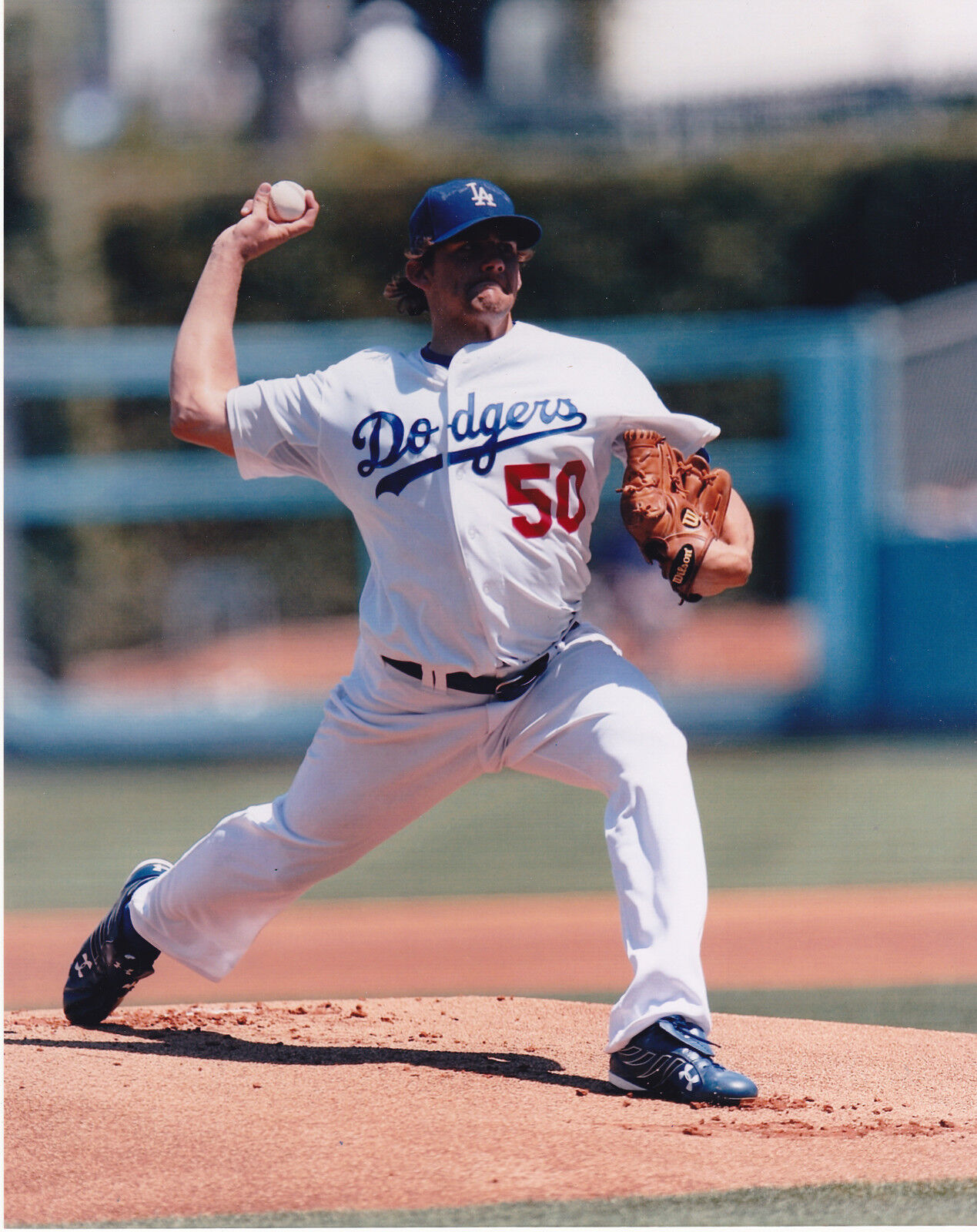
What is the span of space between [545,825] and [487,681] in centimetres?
521

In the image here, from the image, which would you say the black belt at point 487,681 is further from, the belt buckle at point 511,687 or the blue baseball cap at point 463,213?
the blue baseball cap at point 463,213

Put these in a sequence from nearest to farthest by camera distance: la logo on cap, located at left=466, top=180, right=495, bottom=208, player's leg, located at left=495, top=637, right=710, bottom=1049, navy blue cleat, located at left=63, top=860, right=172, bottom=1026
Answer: player's leg, located at left=495, top=637, right=710, bottom=1049 → la logo on cap, located at left=466, top=180, right=495, bottom=208 → navy blue cleat, located at left=63, top=860, right=172, bottom=1026

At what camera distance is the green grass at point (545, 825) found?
6.29 meters

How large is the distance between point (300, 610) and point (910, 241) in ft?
21.9

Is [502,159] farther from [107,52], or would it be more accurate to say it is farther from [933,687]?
[933,687]

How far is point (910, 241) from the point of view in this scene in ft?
48.2

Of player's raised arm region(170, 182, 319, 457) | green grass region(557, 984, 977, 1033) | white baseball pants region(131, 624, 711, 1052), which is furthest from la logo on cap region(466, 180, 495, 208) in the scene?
green grass region(557, 984, 977, 1033)

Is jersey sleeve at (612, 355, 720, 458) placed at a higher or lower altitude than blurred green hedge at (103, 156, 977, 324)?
lower

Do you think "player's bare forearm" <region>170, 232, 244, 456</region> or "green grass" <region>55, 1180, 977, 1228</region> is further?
"player's bare forearm" <region>170, 232, 244, 456</region>

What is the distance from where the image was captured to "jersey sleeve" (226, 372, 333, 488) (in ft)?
9.04

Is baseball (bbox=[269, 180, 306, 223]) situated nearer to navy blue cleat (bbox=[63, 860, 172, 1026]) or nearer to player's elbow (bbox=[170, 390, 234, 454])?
player's elbow (bbox=[170, 390, 234, 454])

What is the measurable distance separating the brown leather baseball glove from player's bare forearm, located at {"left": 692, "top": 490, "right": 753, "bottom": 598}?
0.04 ft

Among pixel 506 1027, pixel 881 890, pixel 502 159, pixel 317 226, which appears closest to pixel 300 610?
pixel 317 226

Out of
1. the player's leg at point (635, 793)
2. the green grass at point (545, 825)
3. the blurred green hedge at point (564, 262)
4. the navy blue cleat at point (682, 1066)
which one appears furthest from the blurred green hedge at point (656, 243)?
the navy blue cleat at point (682, 1066)
